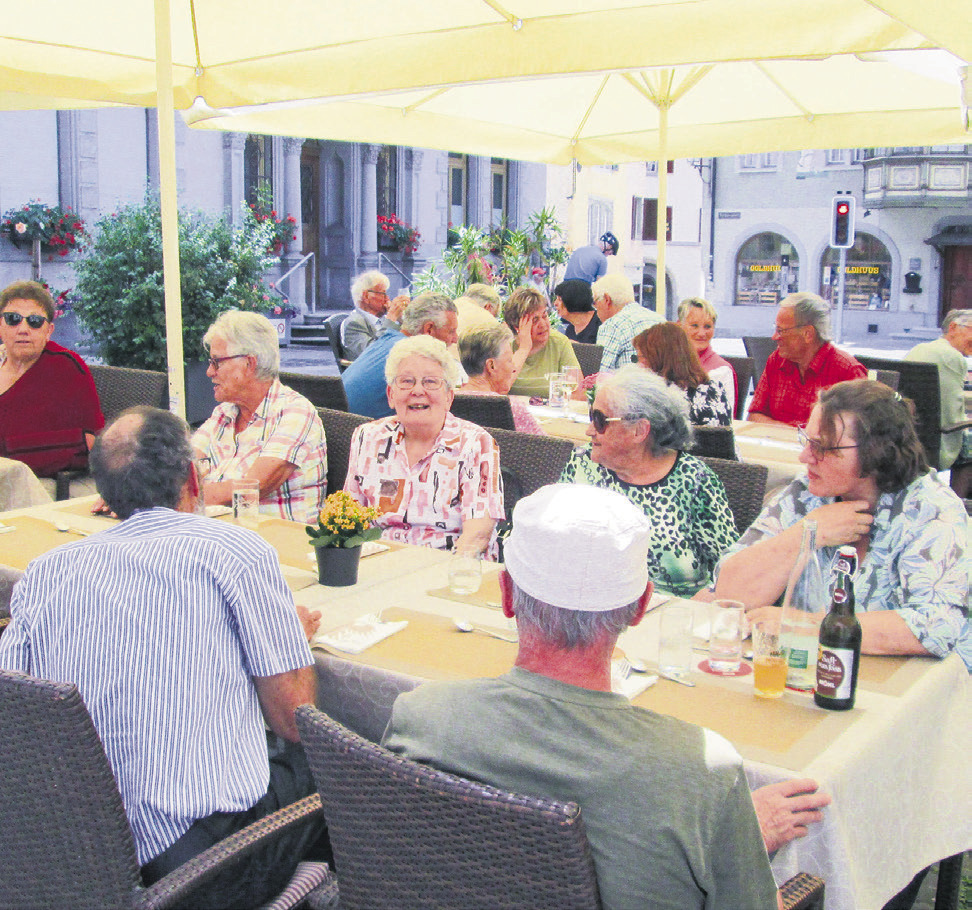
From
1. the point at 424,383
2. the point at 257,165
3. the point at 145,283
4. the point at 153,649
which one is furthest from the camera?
the point at 257,165

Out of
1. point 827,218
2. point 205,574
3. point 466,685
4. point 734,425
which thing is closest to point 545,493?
point 466,685

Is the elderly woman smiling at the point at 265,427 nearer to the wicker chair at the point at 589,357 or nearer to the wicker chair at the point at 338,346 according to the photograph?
the wicker chair at the point at 589,357

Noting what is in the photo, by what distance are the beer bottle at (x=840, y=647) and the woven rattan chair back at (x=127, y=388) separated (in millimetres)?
4030

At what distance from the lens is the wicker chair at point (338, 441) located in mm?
4199

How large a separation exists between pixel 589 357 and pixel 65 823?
6.97 metres

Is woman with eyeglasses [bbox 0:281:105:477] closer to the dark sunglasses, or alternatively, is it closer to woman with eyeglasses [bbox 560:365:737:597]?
the dark sunglasses

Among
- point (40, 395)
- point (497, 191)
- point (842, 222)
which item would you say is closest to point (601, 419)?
point (40, 395)

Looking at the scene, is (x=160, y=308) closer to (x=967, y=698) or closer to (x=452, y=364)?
(x=452, y=364)

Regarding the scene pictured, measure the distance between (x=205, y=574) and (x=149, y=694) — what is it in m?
0.23

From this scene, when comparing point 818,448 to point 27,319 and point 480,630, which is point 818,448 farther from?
point 27,319

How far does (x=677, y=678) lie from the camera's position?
7.14 feet

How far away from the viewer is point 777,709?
2.03 m

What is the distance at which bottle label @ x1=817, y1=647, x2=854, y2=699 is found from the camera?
200cm

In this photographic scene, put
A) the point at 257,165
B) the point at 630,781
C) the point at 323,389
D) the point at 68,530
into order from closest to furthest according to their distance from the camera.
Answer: the point at 630,781 → the point at 68,530 → the point at 323,389 → the point at 257,165
